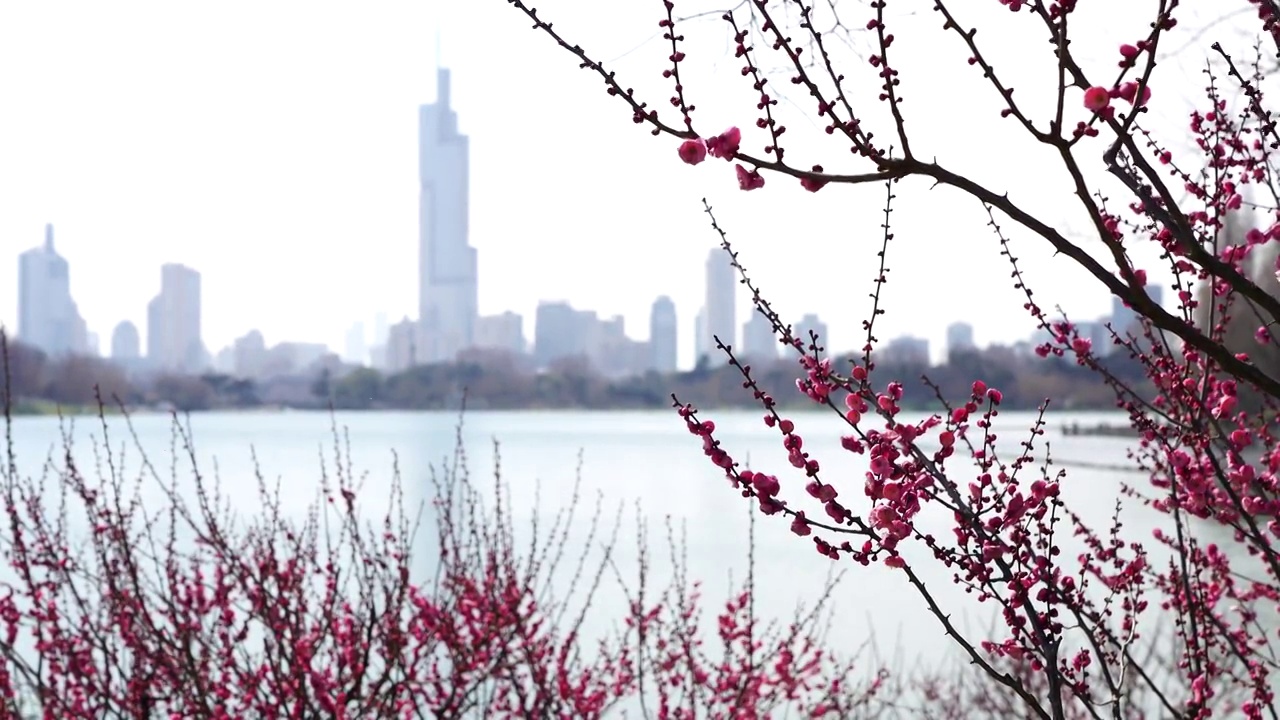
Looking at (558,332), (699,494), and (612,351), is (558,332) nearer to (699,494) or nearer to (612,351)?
(612,351)

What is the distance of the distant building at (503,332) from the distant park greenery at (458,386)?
771 centimetres

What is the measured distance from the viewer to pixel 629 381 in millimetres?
60906

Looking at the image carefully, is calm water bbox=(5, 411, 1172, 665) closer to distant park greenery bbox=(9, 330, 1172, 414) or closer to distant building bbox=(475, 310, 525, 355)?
distant park greenery bbox=(9, 330, 1172, 414)

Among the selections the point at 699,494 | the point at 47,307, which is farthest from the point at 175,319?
the point at 699,494

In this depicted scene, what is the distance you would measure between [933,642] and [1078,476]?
16639mm

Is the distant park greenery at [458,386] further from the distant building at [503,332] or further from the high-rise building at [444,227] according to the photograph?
the high-rise building at [444,227]

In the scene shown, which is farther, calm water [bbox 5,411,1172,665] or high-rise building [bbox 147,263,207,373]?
high-rise building [bbox 147,263,207,373]

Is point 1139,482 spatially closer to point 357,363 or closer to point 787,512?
point 787,512

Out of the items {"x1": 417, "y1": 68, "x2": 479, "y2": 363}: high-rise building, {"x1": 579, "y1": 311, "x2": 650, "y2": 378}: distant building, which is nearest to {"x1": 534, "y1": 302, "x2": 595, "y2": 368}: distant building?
{"x1": 579, "y1": 311, "x2": 650, "y2": 378}: distant building

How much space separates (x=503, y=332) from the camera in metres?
83.8

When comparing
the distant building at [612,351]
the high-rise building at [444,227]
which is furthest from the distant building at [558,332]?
the high-rise building at [444,227]

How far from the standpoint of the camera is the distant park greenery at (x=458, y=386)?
119ft

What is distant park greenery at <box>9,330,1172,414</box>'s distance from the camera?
1428 inches

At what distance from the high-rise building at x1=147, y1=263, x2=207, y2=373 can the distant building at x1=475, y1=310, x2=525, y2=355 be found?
19.4 m
